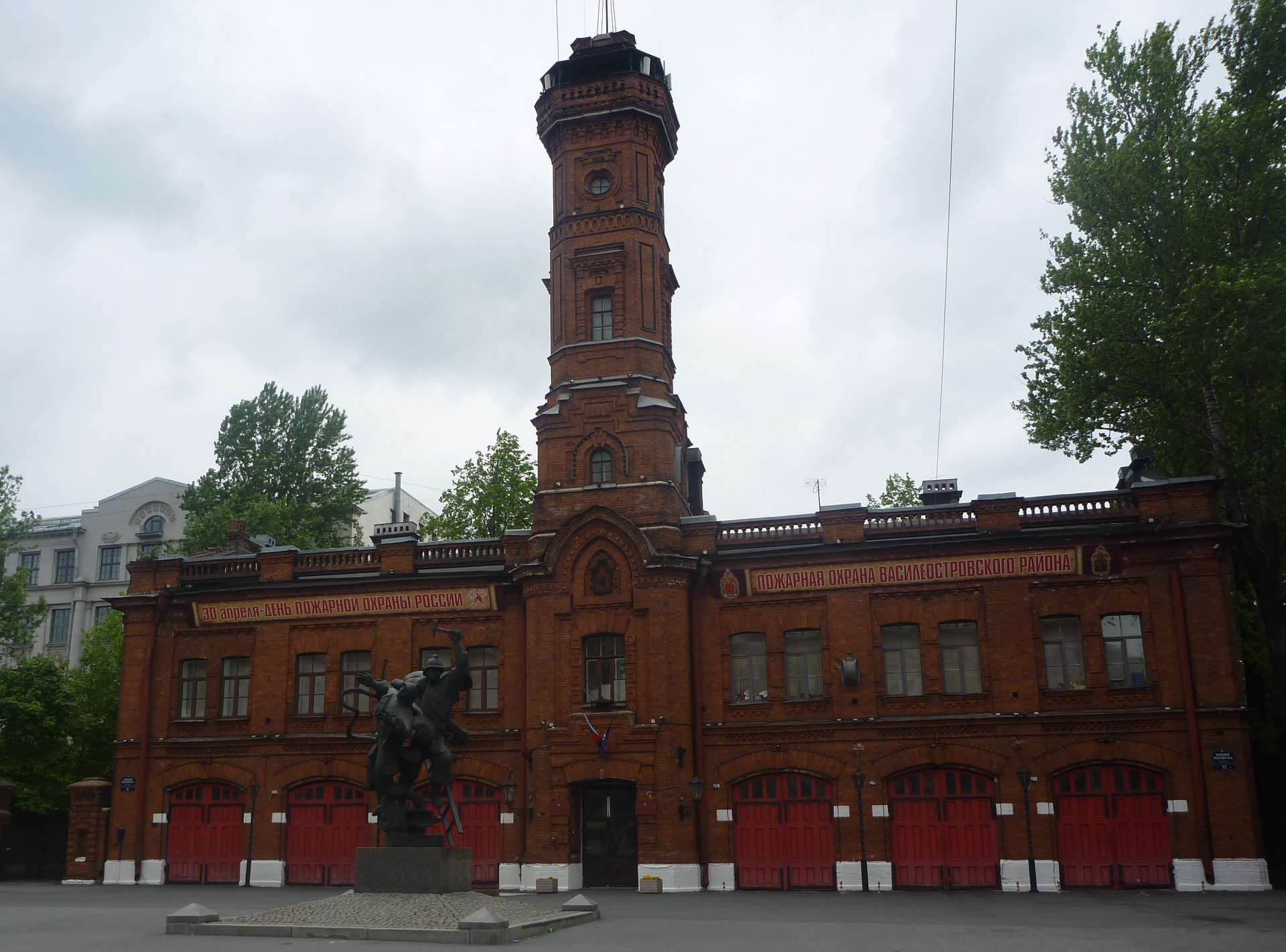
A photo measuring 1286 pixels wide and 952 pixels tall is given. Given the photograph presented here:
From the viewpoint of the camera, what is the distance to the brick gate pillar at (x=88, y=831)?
3334 cm

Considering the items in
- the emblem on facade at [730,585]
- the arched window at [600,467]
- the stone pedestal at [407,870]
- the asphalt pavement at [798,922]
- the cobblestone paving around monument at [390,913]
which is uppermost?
the arched window at [600,467]

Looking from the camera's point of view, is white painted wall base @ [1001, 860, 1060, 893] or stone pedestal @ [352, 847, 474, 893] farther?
white painted wall base @ [1001, 860, 1060, 893]

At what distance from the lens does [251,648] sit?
114 ft

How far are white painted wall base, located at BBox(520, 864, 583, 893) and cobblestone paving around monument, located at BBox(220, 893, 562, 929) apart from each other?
948 cm

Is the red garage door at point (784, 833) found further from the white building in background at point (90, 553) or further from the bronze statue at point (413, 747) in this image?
the white building in background at point (90, 553)

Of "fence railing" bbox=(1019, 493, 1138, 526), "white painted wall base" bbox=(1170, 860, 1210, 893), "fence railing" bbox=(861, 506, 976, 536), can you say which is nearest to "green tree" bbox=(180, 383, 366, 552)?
"fence railing" bbox=(861, 506, 976, 536)

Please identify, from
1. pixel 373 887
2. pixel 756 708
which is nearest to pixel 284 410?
pixel 756 708

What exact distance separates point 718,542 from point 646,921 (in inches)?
508

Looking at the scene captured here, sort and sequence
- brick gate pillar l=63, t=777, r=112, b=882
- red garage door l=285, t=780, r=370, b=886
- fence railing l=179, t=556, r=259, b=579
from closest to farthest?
red garage door l=285, t=780, r=370, b=886
brick gate pillar l=63, t=777, r=112, b=882
fence railing l=179, t=556, r=259, b=579

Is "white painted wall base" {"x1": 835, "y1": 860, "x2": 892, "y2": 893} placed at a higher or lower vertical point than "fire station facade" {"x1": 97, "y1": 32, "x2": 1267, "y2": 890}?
lower

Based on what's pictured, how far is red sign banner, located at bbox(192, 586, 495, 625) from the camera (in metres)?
33.4

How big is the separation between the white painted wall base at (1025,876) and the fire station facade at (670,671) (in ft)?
0.22

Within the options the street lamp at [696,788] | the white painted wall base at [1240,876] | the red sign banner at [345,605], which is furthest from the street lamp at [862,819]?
the red sign banner at [345,605]

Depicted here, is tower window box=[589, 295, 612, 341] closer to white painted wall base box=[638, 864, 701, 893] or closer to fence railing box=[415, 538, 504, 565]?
fence railing box=[415, 538, 504, 565]
